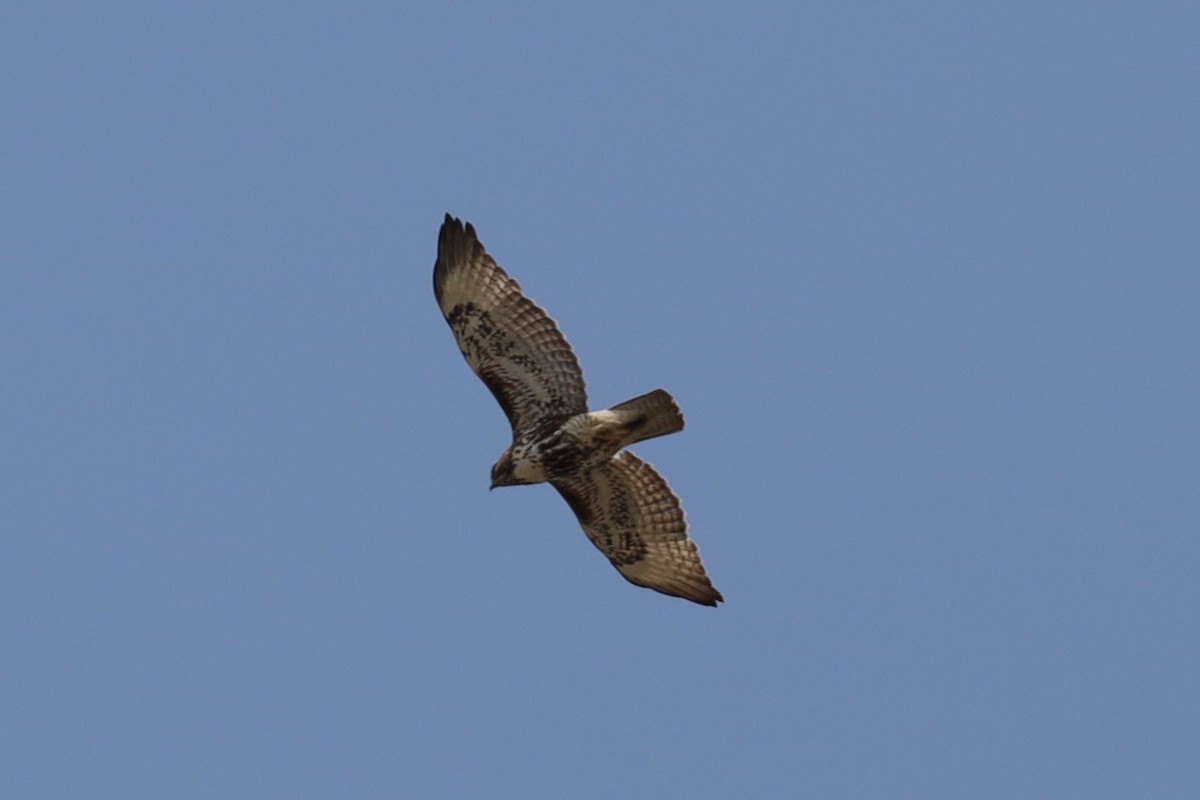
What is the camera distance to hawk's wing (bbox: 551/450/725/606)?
1759 cm

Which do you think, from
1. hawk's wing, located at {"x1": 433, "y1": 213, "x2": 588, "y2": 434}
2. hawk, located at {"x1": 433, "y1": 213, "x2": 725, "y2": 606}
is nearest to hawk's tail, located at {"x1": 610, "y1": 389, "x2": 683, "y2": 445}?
hawk, located at {"x1": 433, "y1": 213, "x2": 725, "y2": 606}

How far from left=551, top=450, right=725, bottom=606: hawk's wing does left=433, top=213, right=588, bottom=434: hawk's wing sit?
869 millimetres

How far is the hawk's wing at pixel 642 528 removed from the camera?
17594 mm

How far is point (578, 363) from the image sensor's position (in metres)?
16.9

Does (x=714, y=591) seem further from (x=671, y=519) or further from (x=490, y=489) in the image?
(x=490, y=489)

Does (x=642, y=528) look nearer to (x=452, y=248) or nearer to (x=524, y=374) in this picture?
(x=524, y=374)

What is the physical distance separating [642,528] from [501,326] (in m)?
2.19

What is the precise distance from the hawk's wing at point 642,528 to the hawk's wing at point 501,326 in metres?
0.87

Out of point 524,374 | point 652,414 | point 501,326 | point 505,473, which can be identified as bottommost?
point 505,473

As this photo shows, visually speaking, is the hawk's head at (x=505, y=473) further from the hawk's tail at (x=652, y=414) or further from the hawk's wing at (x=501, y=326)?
the hawk's tail at (x=652, y=414)

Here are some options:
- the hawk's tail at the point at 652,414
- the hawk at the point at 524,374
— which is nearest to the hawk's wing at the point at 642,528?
the hawk at the point at 524,374

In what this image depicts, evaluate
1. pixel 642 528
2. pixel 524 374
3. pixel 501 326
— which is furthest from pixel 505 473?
pixel 642 528

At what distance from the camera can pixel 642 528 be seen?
17.9 meters

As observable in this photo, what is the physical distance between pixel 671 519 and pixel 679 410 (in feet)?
6.14
